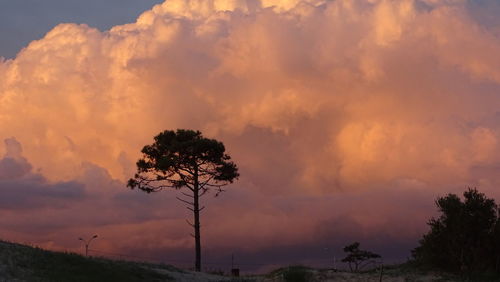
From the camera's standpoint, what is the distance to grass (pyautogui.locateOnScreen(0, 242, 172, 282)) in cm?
4431

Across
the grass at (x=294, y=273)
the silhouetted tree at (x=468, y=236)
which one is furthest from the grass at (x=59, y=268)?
the silhouetted tree at (x=468, y=236)

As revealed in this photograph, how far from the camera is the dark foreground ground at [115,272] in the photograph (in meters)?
45.0

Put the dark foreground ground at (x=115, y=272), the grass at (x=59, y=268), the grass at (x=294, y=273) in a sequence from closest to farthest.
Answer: the grass at (x=59, y=268)
the dark foreground ground at (x=115, y=272)
the grass at (x=294, y=273)

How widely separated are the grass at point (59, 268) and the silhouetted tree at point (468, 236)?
25697 mm

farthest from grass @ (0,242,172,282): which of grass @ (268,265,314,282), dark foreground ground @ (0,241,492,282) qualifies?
grass @ (268,265,314,282)

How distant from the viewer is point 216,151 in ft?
241

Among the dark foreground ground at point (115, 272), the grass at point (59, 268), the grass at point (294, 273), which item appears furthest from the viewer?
the grass at point (294, 273)

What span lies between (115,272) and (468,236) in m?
32.1

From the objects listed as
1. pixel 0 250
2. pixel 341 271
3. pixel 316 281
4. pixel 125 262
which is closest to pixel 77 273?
pixel 0 250

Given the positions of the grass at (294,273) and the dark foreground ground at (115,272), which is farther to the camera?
the grass at (294,273)

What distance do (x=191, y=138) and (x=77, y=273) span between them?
29.5 m

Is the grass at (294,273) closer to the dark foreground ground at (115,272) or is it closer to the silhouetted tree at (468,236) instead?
the dark foreground ground at (115,272)

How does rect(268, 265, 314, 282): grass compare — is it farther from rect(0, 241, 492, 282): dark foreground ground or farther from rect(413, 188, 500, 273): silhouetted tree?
rect(413, 188, 500, 273): silhouetted tree

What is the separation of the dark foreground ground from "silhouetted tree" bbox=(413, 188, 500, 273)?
191cm
